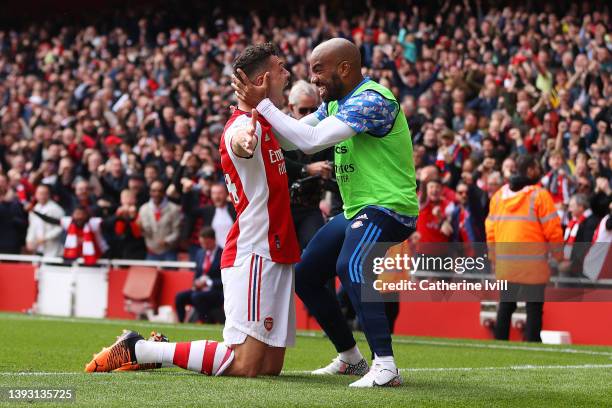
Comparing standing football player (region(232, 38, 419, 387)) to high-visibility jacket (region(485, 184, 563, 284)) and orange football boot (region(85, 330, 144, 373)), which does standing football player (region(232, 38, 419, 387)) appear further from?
high-visibility jacket (region(485, 184, 563, 284))

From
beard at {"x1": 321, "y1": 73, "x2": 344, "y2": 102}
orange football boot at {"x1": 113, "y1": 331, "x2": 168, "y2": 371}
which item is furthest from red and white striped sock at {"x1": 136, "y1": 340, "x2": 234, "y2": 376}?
beard at {"x1": 321, "y1": 73, "x2": 344, "y2": 102}

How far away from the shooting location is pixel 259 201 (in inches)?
291

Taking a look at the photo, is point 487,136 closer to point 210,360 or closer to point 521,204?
point 521,204

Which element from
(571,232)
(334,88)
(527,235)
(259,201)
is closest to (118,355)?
(259,201)

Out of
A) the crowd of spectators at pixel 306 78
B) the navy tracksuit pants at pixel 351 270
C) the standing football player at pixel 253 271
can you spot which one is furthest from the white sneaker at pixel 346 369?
the crowd of spectators at pixel 306 78

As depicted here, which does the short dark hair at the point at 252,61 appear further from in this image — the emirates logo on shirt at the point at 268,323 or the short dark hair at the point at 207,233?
the short dark hair at the point at 207,233

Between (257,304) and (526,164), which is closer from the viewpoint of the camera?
(257,304)

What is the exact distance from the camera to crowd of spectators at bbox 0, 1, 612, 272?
1539 cm

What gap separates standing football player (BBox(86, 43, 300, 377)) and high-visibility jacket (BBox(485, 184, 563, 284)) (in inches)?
242

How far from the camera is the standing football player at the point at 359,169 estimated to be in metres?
7.02

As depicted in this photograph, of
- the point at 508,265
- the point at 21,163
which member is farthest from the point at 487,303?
the point at 21,163

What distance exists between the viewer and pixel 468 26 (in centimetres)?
2136

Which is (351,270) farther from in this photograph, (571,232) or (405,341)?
(571,232)

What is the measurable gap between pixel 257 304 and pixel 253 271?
198 millimetres
